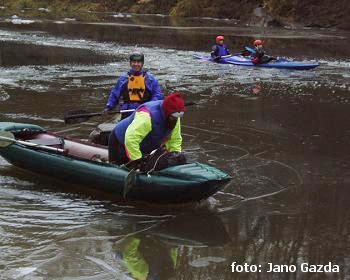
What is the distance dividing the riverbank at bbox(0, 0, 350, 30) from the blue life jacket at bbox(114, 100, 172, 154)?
122ft

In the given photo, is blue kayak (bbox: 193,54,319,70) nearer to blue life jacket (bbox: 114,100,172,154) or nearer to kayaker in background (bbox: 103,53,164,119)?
kayaker in background (bbox: 103,53,164,119)

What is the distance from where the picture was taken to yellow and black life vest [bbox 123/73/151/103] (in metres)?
7.61

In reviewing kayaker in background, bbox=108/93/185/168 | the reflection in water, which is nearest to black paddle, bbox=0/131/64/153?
kayaker in background, bbox=108/93/185/168

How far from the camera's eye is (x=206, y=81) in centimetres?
1644

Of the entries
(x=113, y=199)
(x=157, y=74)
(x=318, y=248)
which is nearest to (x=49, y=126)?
(x=113, y=199)

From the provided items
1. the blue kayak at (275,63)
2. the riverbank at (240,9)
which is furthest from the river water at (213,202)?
the riverbank at (240,9)

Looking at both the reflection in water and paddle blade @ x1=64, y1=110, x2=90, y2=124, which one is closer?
the reflection in water

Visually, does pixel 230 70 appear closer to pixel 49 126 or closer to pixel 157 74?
pixel 157 74

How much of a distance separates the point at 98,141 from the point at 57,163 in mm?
858

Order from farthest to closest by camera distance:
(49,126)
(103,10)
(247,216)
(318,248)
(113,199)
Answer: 1. (103,10)
2. (49,126)
3. (113,199)
4. (247,216)
5. (318,248)

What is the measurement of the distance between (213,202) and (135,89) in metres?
2.09

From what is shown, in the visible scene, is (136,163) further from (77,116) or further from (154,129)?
(77,116)

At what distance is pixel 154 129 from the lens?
602 centimetres

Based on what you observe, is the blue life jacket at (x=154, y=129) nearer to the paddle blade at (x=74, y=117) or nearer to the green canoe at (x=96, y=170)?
the green canoe at (x=96, y=170)
